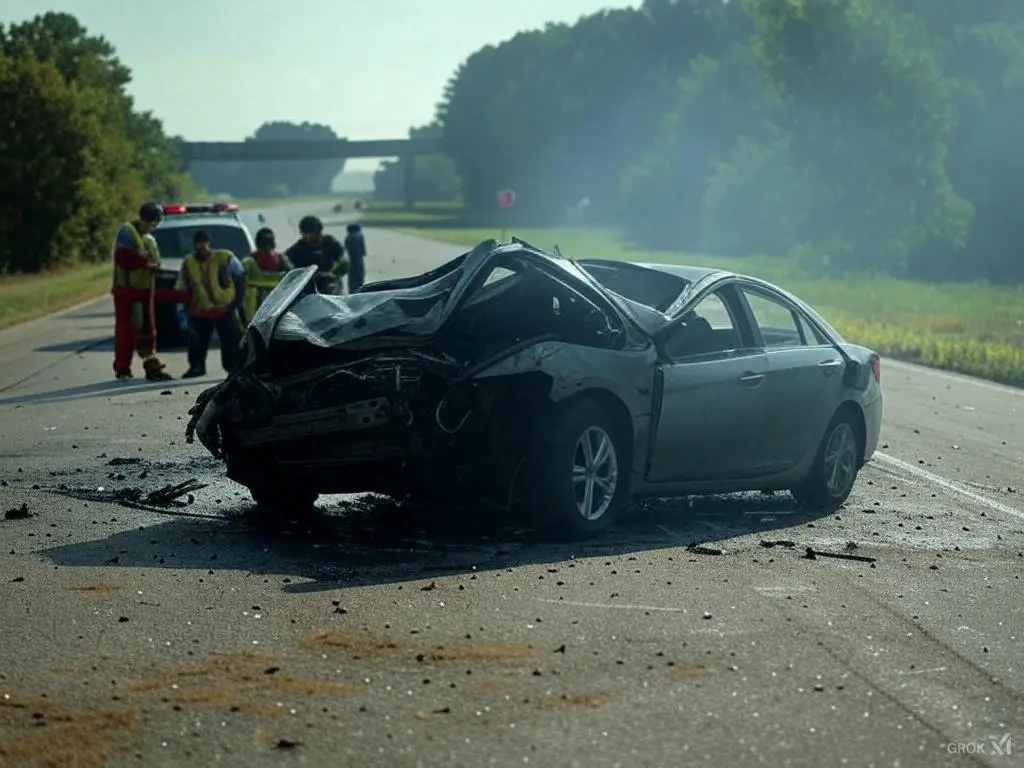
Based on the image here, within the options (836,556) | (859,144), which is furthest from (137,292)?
(859,144)

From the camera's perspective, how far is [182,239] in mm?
26891

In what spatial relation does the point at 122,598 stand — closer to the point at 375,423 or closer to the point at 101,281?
the point at 375,423

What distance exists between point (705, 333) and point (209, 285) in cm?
990

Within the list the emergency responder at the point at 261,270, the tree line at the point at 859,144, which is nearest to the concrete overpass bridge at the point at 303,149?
the tree line at the point at 859,144

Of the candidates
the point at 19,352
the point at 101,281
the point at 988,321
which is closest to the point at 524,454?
the point at 19,352

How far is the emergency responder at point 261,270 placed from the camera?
2059 cm

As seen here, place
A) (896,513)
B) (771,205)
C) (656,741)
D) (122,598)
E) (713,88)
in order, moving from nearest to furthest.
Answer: (656,741)
(122,598)
(896,513)
(771,205)
(713,88)

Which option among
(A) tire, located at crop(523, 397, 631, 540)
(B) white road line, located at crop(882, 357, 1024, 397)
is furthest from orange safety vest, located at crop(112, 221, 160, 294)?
(A) tire, located at crop(523, 397, 631, 540)

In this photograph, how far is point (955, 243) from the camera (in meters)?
69.8

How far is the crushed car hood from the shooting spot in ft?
32.7

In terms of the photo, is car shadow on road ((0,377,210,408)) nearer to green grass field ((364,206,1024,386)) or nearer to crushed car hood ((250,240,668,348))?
crushed car hood ((250,240,668,348))

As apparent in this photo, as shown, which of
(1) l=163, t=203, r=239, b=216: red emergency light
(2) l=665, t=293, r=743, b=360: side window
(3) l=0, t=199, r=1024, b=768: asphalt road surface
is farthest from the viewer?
(1) l=163, t=203, r=239, b=216: red emergency light

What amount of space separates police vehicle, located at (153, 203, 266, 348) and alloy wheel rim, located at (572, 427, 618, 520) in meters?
15.9

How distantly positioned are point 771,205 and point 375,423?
222 ft
